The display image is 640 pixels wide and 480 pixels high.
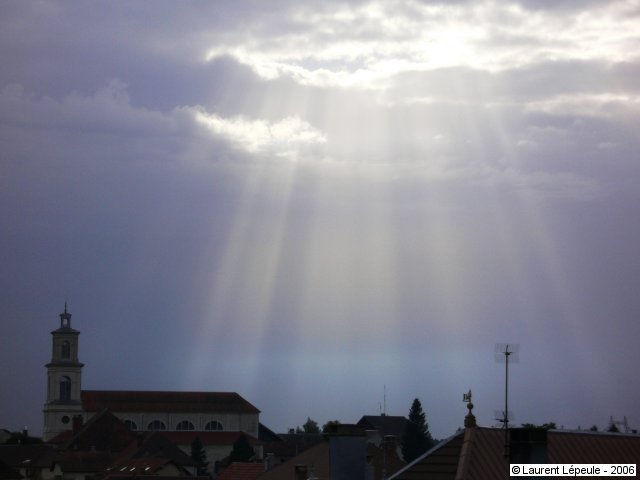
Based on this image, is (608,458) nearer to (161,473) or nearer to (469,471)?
(469,471)

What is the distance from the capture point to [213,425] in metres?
182

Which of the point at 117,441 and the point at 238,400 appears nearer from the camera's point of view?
the point at 117,441

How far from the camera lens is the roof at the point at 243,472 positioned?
6956cm

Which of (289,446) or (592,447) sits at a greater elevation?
(289,446)

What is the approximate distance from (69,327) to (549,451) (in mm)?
152024

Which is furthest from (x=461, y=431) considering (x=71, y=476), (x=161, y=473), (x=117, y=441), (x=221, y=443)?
(x=221, y=443)

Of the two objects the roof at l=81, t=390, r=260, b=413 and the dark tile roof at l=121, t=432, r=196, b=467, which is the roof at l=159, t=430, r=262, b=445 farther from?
the dark tile roof at l=121, t=432, r=196, b=467

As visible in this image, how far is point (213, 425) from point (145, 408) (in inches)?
423

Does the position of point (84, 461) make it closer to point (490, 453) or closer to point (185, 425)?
point (185, 425)

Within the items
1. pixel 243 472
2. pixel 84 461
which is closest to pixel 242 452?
pixel 84 461

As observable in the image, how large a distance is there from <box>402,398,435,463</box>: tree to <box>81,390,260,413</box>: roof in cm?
3522

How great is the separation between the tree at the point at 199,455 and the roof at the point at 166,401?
12690mm

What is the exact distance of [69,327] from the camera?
17712 centimetres

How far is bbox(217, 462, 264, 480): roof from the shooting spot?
69.6 metres
